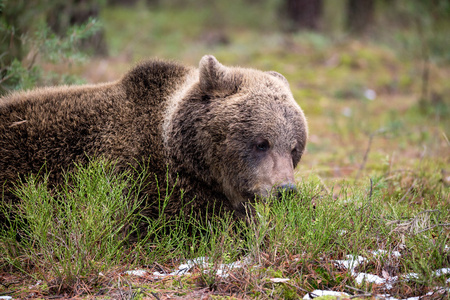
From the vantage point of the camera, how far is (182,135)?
13.2 feet

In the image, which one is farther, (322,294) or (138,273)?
(138,273)

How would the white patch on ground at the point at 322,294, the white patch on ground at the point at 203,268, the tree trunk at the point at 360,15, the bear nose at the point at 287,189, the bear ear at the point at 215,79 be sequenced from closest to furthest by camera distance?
the white patch on ground at the point at 322,294
the white patch on ground at the point at 203,268
the bear nose at the point at 287,189
the bear ear at the point at 215,79
the tree trunk at the point at 360,15

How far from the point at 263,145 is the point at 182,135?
74cm

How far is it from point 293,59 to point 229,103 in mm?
9758

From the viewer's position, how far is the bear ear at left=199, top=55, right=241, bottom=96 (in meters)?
3.99

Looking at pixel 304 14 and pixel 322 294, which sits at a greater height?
pixel 304 14

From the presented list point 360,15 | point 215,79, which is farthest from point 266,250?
point 360,15

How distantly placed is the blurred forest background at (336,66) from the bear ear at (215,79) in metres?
1.20

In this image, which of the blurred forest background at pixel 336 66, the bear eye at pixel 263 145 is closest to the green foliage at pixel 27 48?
the blurred forest background at pixel 336 66

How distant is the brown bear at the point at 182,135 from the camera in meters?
3.89

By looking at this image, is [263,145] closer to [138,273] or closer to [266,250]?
[266,250]

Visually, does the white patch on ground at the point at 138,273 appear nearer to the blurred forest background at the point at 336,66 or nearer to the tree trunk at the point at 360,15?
the blurred forest background at the point at 336,66

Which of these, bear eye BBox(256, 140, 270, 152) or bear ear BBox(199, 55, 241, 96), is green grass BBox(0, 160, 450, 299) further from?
bear ear BBox(199, 55, 241, 96)

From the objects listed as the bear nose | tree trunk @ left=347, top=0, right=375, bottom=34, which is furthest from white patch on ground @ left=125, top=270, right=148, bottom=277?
tree trunk @ left=347, top=0, right=375, bottom=34
